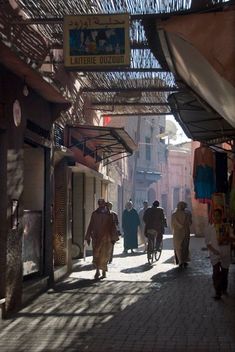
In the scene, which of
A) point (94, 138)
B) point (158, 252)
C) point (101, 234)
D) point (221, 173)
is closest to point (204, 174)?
point (221, 173)

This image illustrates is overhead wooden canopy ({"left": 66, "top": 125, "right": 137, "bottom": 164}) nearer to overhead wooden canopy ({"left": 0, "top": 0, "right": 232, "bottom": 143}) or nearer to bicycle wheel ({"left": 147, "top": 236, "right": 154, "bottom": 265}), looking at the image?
overhead wooden canopy ({"left": 0, "top": 0, "right": 232, "bottom": 143})

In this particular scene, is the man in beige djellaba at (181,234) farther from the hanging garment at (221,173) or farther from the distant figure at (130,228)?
the distant figure at (130,228)

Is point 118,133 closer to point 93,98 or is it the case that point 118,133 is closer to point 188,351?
point 93,98

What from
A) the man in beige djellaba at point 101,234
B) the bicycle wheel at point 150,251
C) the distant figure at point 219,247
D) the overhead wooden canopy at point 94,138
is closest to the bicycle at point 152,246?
the bicycle wheel at point 150,251

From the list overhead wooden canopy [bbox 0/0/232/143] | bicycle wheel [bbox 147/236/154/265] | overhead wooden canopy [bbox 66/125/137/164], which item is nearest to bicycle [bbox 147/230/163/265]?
bicycle wheel [bbox 147/236/154/265]

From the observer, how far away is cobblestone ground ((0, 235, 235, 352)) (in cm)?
621

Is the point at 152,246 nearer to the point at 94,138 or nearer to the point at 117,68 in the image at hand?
the point at 94,138

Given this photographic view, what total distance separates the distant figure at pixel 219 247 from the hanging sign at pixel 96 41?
9.73 feet

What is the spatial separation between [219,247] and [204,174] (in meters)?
2.70

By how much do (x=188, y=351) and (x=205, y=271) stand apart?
7191mm

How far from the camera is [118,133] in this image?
1388 centimetres

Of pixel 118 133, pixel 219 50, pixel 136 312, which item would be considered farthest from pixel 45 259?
pixel 219 50

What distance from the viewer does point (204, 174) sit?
1123 cm

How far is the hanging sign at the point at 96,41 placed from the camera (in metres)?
7.32
